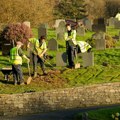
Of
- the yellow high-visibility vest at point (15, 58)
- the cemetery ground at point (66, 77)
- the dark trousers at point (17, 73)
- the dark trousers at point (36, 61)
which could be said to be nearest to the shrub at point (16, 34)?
the cemetery ground at point (66, 77)

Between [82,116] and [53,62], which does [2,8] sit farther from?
[82,116]

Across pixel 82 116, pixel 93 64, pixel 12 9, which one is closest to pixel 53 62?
pixel 93 64

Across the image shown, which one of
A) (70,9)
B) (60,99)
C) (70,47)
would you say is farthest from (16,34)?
(70,9)

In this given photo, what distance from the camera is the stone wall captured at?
1784 cm

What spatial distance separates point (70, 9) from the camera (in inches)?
2837

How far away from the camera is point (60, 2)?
7388cm

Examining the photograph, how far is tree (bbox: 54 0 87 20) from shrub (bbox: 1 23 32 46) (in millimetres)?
39959

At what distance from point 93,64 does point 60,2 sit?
51.6m

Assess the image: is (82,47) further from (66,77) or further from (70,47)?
(66,77)

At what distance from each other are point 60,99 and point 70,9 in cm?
5455

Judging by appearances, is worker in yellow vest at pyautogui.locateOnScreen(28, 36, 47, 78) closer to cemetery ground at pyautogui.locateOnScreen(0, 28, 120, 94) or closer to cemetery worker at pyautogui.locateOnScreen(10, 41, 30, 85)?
cemetery ground at pyautogui.locateOnScreen(0, 28, 120, 94)

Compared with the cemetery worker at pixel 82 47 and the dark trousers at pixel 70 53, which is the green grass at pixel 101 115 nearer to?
the dark trousers at pixel 70 53

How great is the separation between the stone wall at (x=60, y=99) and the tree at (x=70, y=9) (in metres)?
50.3

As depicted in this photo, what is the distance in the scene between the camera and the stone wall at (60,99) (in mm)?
17844
